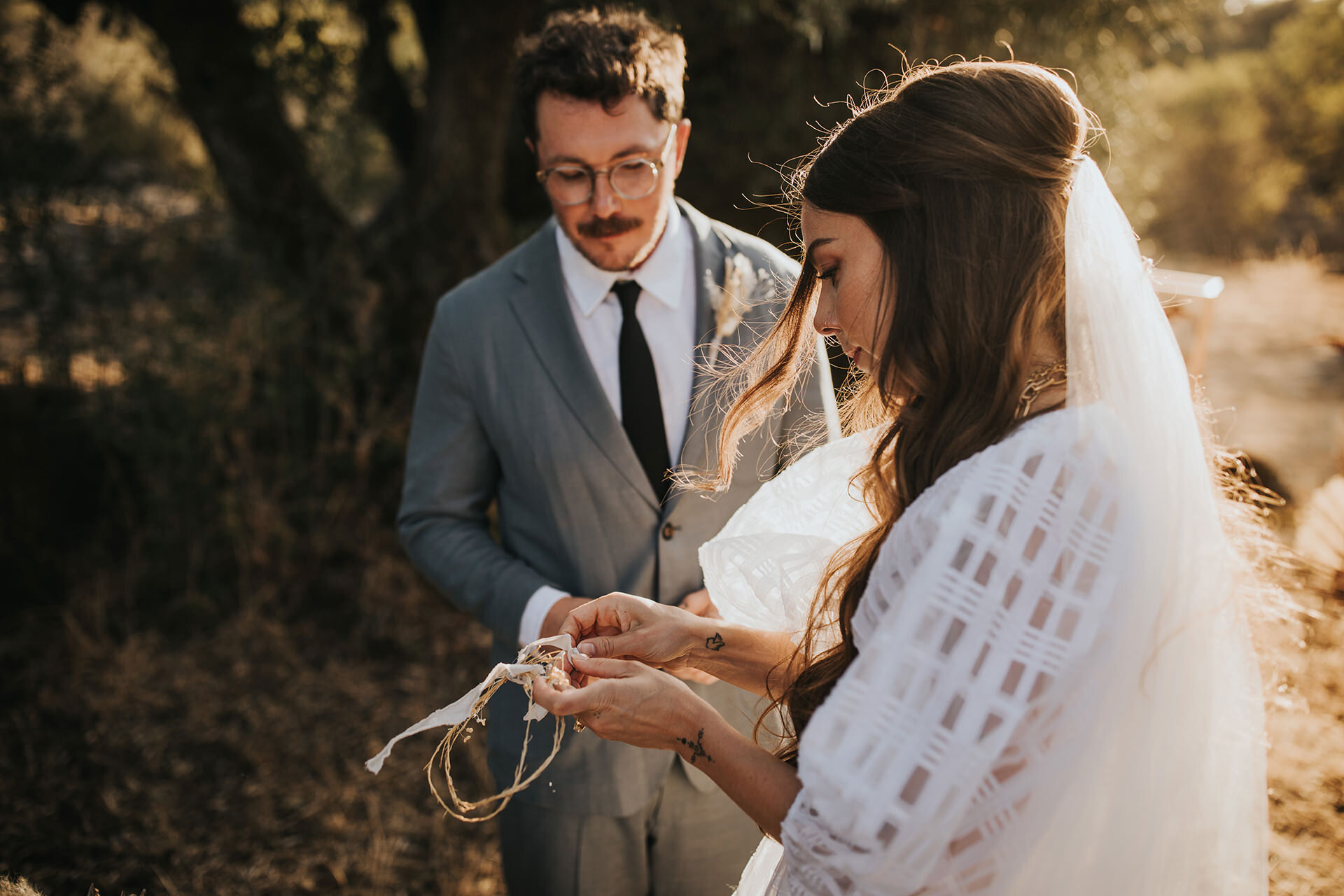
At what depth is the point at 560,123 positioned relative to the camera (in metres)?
2.34

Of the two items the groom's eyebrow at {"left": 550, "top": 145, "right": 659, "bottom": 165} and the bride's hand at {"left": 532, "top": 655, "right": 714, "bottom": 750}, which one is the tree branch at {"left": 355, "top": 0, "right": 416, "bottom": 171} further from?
the bride's hand at {"left": 532, "top": 655, "right": 714, "bottom": 750}

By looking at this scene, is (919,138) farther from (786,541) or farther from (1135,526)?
(786,541)

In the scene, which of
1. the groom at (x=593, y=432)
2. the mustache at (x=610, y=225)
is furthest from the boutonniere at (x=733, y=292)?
the mustache at (x=610, y=225)

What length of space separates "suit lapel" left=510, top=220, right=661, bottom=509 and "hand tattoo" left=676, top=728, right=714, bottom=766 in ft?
2.52

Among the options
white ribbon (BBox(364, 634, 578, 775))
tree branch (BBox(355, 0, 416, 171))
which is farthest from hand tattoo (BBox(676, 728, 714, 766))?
tree branch (BBox(355, 0, 416, 171))

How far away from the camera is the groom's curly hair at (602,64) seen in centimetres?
228

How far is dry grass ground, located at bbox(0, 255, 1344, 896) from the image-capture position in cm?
336

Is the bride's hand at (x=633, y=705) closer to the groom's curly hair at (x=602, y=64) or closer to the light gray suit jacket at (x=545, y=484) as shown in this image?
the light gray suit jacket at (x=545, y=484)

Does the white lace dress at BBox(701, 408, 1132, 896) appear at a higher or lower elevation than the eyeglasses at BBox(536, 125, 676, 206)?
lower

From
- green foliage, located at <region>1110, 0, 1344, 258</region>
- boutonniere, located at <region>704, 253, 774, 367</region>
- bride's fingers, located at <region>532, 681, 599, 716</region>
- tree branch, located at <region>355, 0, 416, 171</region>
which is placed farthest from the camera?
green foliage, located at <region>1110, 0, 1344, 258</region>

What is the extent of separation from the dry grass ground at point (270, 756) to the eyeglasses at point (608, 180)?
8.45 feet

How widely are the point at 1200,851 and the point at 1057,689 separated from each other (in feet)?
1.67

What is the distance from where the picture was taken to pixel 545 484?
226 cm

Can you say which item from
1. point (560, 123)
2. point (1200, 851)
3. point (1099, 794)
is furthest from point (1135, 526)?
point (560, 123)
